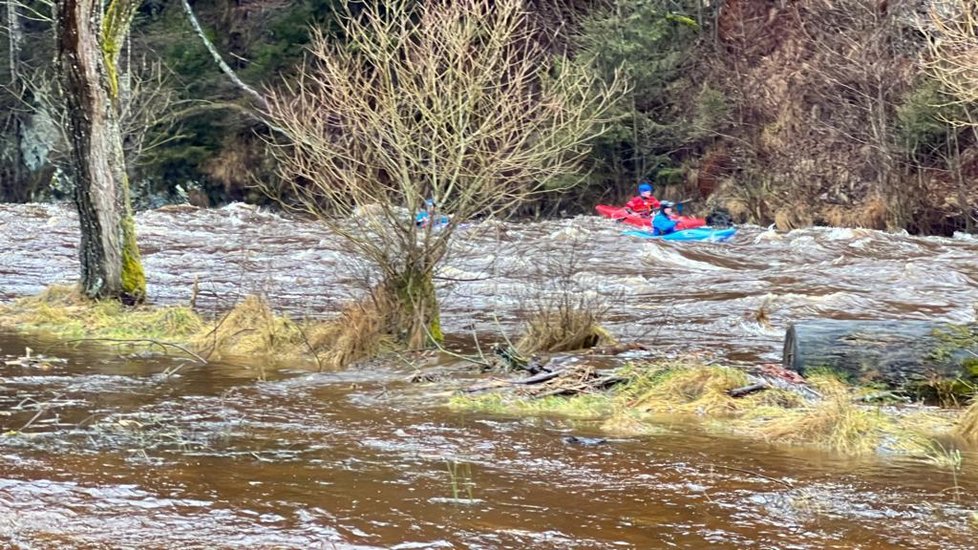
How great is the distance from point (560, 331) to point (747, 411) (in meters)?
2.65

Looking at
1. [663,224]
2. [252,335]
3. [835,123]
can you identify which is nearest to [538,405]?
[252,335]

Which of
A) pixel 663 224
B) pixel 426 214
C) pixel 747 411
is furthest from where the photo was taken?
pixel 663 224

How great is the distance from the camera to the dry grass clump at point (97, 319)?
10.7m

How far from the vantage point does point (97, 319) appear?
36.9 feet

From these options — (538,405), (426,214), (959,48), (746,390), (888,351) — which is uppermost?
(959,48)

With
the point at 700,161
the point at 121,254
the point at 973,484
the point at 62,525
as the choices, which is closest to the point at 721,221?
the point at 700,161

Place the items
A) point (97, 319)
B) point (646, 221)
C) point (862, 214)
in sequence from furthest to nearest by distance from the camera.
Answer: point (862, 214)
point (646, 221)
point (97, 319)

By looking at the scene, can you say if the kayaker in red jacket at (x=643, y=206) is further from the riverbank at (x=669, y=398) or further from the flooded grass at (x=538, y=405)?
the flooded grass at (x=538, y=405)

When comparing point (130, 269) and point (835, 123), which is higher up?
point (835, 123)

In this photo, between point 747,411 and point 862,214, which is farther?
point 862,214

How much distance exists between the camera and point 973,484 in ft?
18.1

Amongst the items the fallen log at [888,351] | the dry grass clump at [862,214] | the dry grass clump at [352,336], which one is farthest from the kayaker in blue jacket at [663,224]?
the fallen log at [888,351]

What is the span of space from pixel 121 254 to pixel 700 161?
68.7ft

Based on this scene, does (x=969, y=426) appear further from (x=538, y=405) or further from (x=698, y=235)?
(x=698, y=235)
